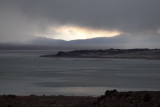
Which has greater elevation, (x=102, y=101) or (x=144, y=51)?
(x=144, y=51)

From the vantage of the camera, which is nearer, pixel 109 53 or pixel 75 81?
pixel 75 81

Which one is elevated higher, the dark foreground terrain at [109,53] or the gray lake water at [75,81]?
the dark foreground terrain at [109,53]

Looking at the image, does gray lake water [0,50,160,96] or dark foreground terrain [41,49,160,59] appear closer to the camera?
gray lake water [0,50,160,96]

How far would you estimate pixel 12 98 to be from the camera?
79.6ft

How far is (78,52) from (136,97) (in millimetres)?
131944

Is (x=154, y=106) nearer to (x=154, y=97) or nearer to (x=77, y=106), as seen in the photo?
(x=154, y=97)

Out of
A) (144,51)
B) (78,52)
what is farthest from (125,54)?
(78,52)

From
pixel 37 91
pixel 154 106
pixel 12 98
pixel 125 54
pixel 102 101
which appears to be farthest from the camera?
pixel 125 54


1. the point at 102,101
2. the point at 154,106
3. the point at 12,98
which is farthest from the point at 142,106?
the point at 12,98

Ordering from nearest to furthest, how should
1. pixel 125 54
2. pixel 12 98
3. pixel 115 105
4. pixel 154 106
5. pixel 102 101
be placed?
pixel 154 106 < pixel 115 105 < pixel 102 101 < pixel 12 98 < pixel 125 54

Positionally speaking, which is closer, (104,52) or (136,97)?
(136,97)

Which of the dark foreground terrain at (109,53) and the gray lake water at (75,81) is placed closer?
the gray lake water at (75,81)

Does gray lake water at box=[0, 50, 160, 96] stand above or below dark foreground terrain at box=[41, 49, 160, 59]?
below

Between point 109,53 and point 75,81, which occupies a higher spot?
point 109,53
